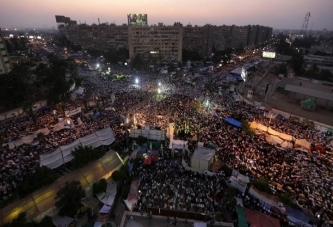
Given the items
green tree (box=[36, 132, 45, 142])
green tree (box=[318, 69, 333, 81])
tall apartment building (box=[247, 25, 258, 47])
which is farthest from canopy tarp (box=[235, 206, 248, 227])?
tall apartment building (box=[247, 25, 258, 47])

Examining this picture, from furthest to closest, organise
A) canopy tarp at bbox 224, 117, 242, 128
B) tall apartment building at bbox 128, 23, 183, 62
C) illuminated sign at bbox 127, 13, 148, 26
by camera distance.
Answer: illuminated sign at bbox 127, 13, 148, 26, tall apartment building at bbox 128, 23, 183, 62, canopy tarp at bbox 224, 117, 242, 128

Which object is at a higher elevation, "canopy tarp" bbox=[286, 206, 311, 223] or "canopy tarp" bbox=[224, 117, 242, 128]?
"canopy tarp" bbox=[224, 117, 242, 128]

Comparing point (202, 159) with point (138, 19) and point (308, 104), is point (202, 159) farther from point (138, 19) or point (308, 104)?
point (138, 19)

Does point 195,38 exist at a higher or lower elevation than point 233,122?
higher

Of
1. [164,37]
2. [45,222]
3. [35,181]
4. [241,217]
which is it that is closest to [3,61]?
[35,181]

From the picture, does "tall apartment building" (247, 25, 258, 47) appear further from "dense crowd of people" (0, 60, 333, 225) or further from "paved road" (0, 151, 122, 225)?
"paved road" (0, 151, 122, 225)

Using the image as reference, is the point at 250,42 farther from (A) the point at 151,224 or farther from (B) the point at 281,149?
(A) the point at 151,224
